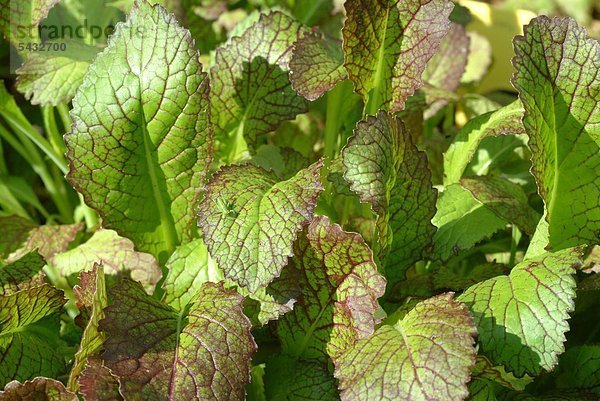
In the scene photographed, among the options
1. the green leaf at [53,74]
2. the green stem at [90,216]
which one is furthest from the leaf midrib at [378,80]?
the green stem at [90,216]

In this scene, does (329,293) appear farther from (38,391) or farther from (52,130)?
(52,130)

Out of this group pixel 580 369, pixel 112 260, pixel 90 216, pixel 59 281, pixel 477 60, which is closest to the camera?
pixel 580 369

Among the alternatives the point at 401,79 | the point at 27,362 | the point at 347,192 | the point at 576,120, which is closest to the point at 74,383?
the point at 27,362

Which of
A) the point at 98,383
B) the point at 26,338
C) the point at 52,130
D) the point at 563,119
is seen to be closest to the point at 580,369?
the point at 563,119

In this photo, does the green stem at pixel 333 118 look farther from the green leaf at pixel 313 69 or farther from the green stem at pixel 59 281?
the green stem at pixel 59 281

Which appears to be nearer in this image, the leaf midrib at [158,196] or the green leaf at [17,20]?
the leaf midrib at [158,196]

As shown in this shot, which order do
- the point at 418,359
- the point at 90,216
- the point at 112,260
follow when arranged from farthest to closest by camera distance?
the point at 90,216, the point at 112,260, the point at 418,359

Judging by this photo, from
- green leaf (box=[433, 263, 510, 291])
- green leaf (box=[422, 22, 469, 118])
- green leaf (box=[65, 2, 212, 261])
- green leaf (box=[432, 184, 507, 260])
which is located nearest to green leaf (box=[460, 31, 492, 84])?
green leaf (box=[422, 22, 469, 118])
